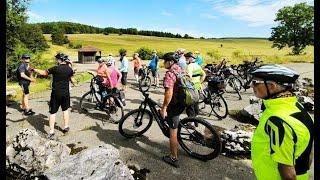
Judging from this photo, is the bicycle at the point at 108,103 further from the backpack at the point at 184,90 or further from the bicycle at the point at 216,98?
the backpack at the point at 184,90

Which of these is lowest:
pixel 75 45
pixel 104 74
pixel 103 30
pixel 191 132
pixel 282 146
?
pixel 75 45

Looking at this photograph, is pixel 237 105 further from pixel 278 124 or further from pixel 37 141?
pixel 278 124

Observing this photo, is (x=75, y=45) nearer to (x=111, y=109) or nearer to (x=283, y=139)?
(x=111, y=109)

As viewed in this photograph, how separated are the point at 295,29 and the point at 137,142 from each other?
236ft

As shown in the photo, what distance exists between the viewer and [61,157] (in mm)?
7422

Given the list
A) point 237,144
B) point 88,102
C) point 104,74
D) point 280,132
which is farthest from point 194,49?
point 280,132

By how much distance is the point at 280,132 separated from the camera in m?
3.03

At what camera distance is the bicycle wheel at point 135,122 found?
8.80m

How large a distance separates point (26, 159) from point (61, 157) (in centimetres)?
70

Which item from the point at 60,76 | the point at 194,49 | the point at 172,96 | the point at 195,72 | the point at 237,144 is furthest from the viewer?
the point at 194,49

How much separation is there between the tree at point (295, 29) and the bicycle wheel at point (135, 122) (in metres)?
67.7

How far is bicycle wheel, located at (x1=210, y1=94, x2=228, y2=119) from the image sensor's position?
1179 centimetres

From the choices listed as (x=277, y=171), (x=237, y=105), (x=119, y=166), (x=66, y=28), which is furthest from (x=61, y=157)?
(x=66, y=28)

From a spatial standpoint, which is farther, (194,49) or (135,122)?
(194,49)
